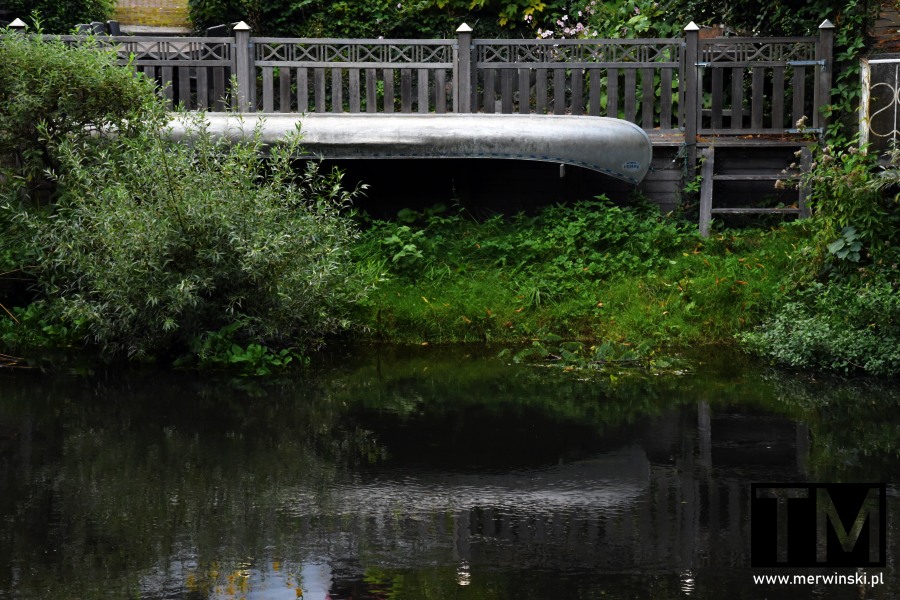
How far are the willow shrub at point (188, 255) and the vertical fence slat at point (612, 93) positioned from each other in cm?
379

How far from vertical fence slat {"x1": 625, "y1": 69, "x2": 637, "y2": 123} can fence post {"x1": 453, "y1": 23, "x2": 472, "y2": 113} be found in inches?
67.1

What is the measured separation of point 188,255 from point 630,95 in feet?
17.8

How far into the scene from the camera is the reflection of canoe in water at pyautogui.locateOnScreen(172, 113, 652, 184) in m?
11.4

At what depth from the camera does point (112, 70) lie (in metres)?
10.1

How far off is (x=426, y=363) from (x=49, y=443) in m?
3.43

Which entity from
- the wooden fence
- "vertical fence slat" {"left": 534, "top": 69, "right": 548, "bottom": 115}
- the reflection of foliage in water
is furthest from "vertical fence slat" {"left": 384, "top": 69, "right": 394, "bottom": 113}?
the reflection of foliage in water

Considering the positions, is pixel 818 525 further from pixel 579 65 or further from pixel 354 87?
pixel 354 87

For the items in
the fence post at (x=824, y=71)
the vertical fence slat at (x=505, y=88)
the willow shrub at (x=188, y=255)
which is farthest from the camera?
the vertical fence slat at (x=505, y=88)

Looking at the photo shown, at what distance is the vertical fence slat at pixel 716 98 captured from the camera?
12.1m

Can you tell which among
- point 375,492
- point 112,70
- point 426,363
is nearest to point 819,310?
point 426,363

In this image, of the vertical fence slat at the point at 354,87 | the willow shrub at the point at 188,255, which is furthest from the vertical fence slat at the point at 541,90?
the willow shrub at the point at 188,255

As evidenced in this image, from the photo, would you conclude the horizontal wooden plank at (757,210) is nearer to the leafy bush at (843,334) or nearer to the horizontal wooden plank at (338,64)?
the leafy bush at (843,334)

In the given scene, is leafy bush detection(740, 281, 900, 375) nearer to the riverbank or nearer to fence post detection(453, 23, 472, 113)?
the riverbank

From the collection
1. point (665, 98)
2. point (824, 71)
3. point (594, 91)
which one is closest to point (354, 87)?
point (594, 91)
